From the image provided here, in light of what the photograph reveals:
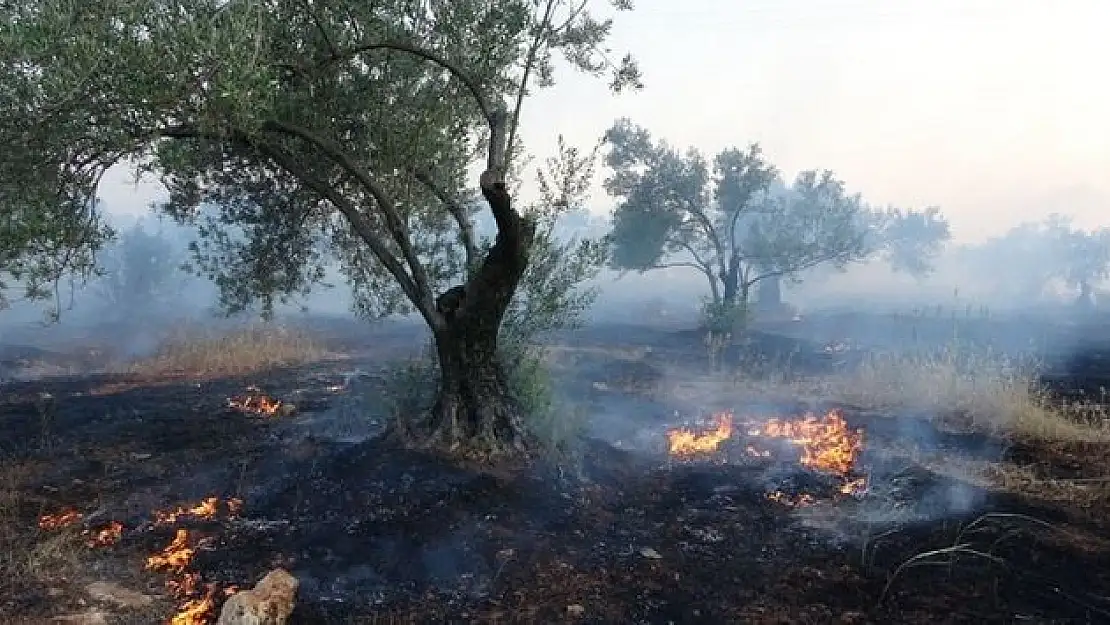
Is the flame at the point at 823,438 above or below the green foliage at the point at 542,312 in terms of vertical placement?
below

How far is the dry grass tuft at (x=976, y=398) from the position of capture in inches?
562

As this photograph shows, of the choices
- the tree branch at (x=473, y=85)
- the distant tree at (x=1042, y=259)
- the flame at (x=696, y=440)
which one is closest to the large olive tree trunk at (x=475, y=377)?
the tree branch at (x=473, y=85)

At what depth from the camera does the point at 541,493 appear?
34.1ft

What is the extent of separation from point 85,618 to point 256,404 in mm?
10378

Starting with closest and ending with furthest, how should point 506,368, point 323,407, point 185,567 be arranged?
point 185,567
point 506,368
point 323,407

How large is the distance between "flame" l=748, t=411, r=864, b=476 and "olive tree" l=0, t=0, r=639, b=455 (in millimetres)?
5585

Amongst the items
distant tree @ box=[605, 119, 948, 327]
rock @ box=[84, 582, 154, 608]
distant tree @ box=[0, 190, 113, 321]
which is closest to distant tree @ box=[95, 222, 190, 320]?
distant tree @ box=[605, 119, 948, 327]

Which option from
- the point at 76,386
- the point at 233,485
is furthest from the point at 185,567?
the point at 76,386

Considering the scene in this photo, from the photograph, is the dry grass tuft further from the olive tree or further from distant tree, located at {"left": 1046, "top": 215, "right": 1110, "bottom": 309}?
distant tree, located at {"left": 1046, "top": 215, "right": 1110, "bottom": 309}

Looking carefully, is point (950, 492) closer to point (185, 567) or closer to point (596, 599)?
point (596, 599)

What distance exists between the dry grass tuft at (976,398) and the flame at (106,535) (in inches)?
632

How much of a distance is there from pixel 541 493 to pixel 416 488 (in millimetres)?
1864

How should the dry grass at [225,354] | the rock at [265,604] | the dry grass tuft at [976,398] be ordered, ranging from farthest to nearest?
the dry grass at [225,354] < the dry grass tuft at [976,398] < the rock at [265,604]

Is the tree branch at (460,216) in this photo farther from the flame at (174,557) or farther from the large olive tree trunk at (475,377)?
the flame at (174,557)
